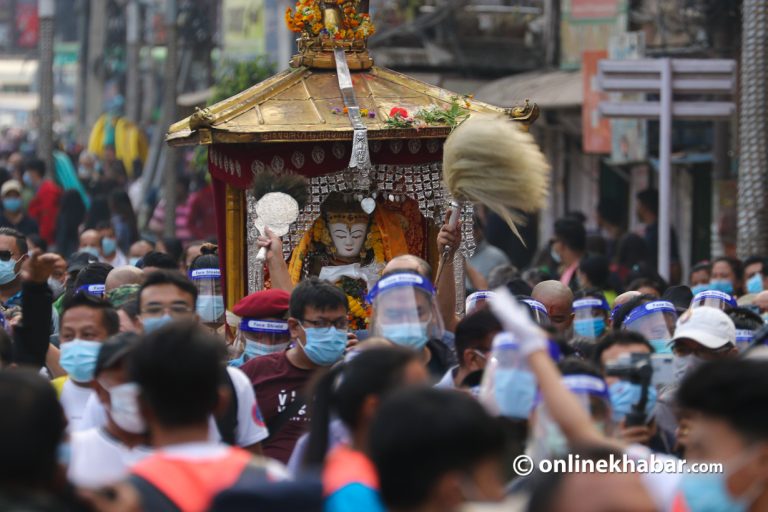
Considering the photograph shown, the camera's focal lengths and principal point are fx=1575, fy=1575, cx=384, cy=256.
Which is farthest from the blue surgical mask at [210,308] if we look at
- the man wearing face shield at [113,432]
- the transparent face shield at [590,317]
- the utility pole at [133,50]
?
the utility pole at [133,50]

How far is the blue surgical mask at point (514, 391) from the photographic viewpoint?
4688 mm

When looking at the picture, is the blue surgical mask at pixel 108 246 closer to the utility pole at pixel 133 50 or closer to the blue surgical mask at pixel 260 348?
the blue surgical mask at pixel 260 348

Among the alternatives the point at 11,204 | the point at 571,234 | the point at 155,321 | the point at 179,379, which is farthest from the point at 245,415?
the point at 11,204

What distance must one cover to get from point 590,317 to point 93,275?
2723 mm

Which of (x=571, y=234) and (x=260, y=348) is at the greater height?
(x=260, y=348)

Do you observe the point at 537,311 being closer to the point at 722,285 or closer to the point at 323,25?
the point at 323,25

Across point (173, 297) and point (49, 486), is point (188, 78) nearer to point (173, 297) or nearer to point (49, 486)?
point (173, 297)

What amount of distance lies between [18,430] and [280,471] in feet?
2.63

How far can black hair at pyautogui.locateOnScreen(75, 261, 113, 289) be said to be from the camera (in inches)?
339

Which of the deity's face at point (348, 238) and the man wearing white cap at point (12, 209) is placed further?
the man wearing white cap at point (12, 209)

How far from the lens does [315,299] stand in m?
6.45

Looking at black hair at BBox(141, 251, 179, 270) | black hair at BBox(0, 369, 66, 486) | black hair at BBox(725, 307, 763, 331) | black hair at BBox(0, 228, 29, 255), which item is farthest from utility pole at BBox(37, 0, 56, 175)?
black hair at BBox(0, 369, 66, 486)

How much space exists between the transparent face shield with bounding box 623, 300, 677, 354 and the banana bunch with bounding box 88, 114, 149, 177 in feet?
66.9
